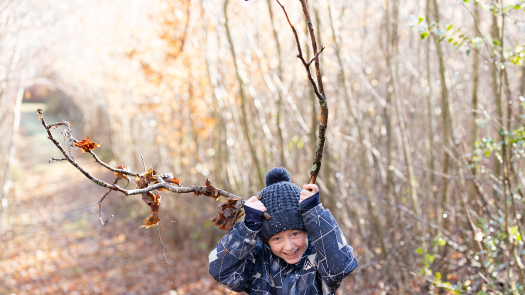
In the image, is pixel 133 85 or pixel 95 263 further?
pixel 133 85

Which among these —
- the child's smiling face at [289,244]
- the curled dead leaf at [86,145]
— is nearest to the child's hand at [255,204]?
the child's smiling face at [289,244]

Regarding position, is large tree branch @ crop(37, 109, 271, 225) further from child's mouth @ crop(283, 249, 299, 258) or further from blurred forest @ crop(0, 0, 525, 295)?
blurred forest @ crop(0, 0, 525, 295)

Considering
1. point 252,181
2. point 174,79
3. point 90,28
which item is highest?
point 90,28

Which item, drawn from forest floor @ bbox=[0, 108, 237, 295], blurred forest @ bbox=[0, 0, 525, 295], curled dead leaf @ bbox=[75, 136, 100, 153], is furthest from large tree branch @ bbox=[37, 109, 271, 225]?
forest floor @ bbox=[0, 108, 237, 295]

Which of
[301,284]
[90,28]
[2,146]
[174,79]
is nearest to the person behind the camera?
[301,284]

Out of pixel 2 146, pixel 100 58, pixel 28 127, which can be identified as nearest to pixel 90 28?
pixel 100 58

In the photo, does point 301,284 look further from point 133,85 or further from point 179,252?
point 133,85

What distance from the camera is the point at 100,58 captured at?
10695 millimetres

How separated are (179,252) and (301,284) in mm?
5764

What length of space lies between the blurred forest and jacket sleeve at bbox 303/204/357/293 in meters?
0.98

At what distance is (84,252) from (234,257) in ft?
23.6

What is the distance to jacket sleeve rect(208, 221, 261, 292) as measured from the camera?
1576 mm

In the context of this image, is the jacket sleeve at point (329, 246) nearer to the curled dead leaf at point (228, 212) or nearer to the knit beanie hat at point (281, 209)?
the knit beanie hat at point (281, 209)

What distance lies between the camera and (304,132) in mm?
4508
